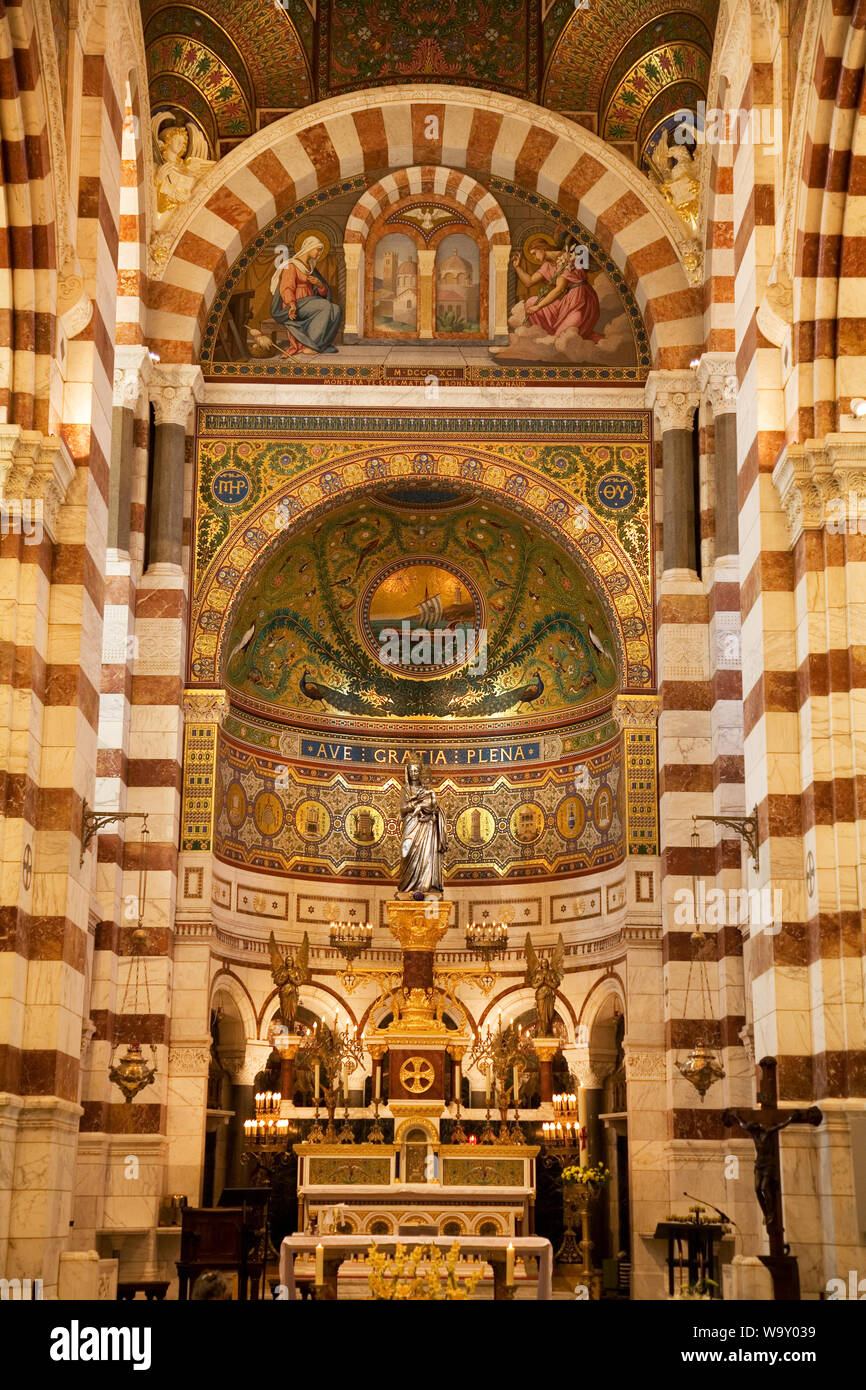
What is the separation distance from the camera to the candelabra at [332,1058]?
20.8 m

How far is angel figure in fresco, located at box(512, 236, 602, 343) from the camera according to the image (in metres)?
21.3

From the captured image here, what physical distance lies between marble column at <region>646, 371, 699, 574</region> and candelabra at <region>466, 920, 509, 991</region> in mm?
5267

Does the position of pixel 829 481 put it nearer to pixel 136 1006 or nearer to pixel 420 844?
pixel 420 844

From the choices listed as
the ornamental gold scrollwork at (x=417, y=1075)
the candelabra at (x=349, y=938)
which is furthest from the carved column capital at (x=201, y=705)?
the ornamental gold scrollwork at (x=417, y=1075)

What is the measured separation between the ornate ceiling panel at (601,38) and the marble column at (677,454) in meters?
3.57

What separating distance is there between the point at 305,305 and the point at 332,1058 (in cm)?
905

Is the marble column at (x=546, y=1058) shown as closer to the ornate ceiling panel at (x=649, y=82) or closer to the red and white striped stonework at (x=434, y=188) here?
the red and white striped stonework at (x=434, y=188)

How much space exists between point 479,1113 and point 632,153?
11606 millimetres

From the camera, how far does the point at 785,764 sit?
13.7 m

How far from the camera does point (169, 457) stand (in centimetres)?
2033

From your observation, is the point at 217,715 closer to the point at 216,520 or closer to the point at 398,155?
the point at 216,520
